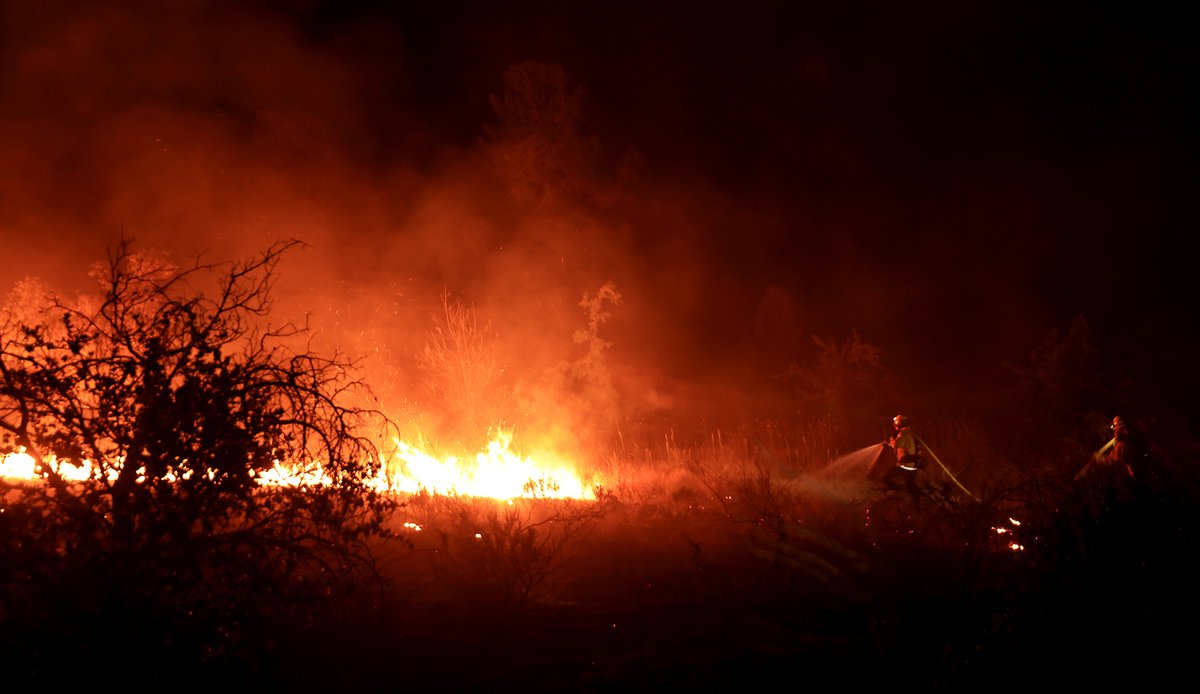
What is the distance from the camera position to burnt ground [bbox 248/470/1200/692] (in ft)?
15.0

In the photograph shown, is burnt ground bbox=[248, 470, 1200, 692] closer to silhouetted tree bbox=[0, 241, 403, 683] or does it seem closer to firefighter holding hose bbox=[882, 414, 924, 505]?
silhouetted tree bbox=[0, 241, 403, 683]

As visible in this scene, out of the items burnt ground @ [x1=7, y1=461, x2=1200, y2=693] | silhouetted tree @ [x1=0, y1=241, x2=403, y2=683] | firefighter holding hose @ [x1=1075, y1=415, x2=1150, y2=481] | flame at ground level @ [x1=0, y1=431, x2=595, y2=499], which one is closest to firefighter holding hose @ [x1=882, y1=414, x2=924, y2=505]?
burnt ground @ [x1=7, y1=461, x2=1200, y2=693]

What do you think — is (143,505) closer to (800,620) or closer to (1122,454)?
(800,620)

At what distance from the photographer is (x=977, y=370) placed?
30094 mm

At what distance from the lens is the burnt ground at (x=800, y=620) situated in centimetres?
457

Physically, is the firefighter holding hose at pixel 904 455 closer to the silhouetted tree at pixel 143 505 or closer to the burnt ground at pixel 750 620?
the burnt ground at pixel 750 620

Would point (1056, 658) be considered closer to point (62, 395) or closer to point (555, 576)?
point (555, 576)

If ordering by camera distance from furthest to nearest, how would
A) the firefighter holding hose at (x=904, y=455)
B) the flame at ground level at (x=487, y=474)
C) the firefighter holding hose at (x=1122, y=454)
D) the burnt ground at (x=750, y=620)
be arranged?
the flame at ground level at (x=487, y=474), the firefighter holding hose at (x=904, y=455), the firefighter holding hose at (x=1122, y=454), the burnt ground at (x=750, y=620)

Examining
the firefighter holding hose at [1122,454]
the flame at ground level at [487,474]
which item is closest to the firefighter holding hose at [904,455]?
the firefighter holding hose at [1122,454]

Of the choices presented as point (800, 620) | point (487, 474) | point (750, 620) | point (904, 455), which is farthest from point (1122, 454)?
point (487, 474)

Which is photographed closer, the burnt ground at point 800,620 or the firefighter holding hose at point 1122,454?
the burnt ground at point 800,620

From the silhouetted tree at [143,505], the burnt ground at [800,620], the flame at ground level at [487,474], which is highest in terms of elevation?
the flame at ground level at [487,474]

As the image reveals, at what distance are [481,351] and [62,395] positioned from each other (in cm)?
1250

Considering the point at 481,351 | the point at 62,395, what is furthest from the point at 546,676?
the point at 481,351
